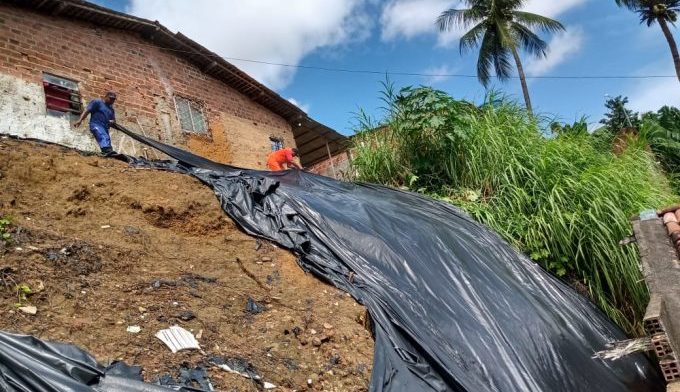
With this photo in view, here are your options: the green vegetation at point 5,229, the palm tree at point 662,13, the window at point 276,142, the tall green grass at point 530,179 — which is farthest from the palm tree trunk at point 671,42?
the green vegetation at point 5,229

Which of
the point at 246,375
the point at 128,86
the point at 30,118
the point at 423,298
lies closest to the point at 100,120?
the point at 30,118

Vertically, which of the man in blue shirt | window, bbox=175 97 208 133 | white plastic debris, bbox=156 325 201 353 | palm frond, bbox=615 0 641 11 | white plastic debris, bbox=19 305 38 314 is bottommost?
white plastic debris, bbox=156 325 201 353

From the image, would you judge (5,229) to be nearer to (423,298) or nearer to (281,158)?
(423,298)

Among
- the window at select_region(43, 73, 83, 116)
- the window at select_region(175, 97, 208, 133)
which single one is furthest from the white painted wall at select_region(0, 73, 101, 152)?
the window at select_region(175, 97, 208, 133)

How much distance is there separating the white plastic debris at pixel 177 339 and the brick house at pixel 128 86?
5.61 meters

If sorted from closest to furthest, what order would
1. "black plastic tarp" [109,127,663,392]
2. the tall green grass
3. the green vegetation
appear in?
the green vegetation, "black plastic tarp" [109,127,663,392], the tall green grass

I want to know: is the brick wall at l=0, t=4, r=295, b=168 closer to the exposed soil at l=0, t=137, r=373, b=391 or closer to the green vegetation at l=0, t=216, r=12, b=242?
A: the exposed soil at l=0, t=137, r=373, b=391

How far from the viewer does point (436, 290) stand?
3.83 metres

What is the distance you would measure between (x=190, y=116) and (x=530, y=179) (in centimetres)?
658

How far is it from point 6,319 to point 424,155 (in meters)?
5.18

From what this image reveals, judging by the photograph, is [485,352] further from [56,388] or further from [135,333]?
[56,388]

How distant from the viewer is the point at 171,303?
2945 millimetres

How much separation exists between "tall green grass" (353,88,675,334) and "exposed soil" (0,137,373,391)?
277 cm

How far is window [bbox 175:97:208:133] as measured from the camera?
31.0ft
